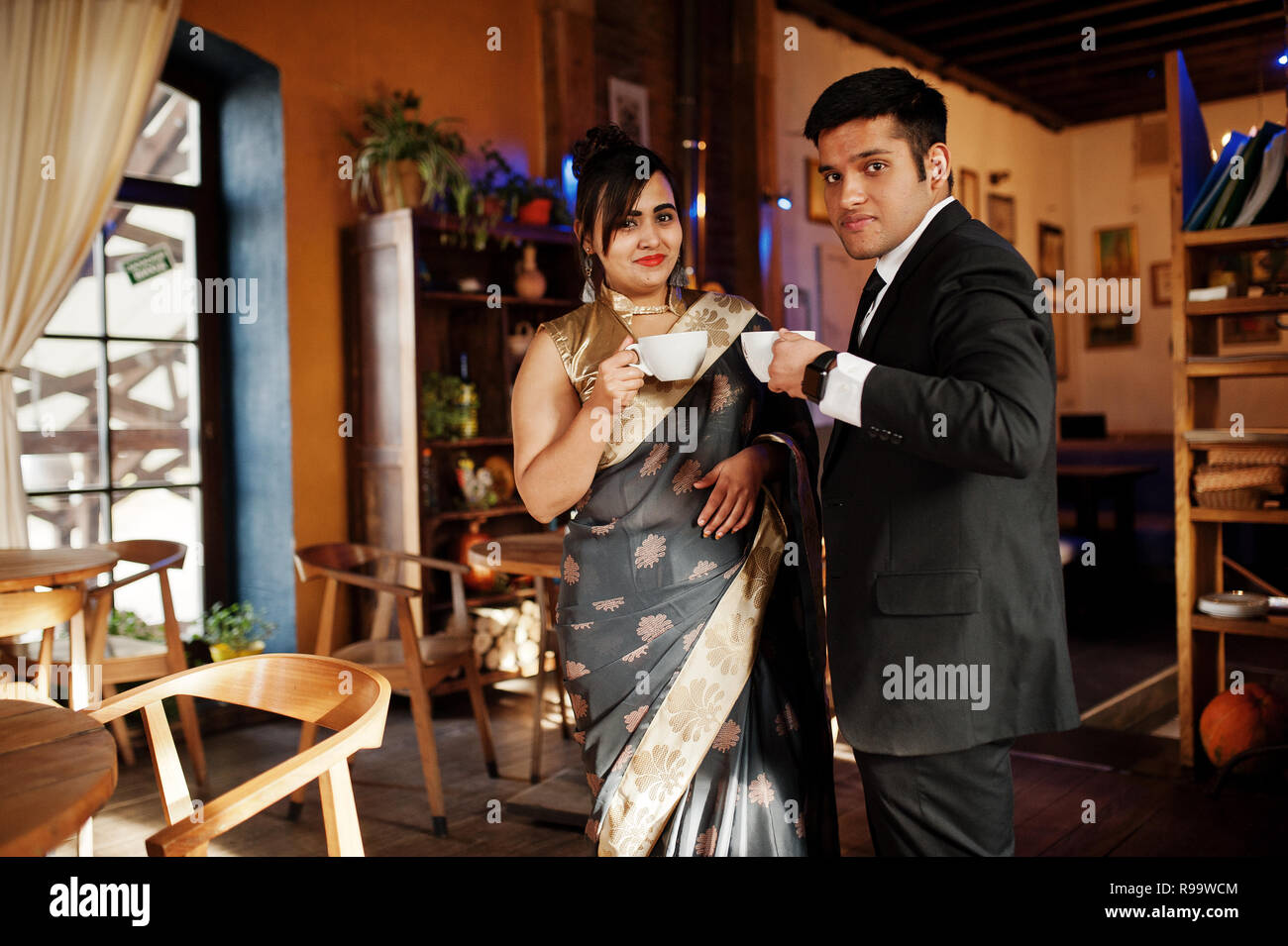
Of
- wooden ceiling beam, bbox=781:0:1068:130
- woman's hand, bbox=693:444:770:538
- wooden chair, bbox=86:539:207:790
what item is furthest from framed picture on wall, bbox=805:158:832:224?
woman's hand, bbox=693:444:770:538

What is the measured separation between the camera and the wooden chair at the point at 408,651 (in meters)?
3.32

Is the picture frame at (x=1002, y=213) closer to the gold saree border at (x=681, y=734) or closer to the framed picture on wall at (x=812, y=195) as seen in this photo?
the framed picture on wall at (x=812, y=195)

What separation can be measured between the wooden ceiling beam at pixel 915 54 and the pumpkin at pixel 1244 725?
18.2 ft

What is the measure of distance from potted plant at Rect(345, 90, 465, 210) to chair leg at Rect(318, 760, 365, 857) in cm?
360

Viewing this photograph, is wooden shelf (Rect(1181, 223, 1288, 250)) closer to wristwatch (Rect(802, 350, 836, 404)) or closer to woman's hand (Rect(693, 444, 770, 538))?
woman's hand (Rect(693, 444, 770, 538))

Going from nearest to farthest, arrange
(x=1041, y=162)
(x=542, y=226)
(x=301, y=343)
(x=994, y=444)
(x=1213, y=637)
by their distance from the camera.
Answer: (x=994, y=444) → (x=1213, y=637) → (x=301, y=343) → (x=542, y=226) → (x=1041, y=162)

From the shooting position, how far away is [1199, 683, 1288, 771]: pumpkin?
3.42 meters

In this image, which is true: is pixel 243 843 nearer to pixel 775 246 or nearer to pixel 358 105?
pixel 358 105

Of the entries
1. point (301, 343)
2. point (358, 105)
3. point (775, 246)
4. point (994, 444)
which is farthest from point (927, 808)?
point (775, 246)

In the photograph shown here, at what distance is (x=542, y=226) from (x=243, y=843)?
3076 mm

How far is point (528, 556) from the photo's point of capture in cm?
368

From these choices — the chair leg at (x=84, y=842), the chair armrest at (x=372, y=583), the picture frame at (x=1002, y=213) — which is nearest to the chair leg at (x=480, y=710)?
the chair armrest at (x=372, y=583)

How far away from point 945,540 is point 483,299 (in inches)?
146

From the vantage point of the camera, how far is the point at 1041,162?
1076cm
